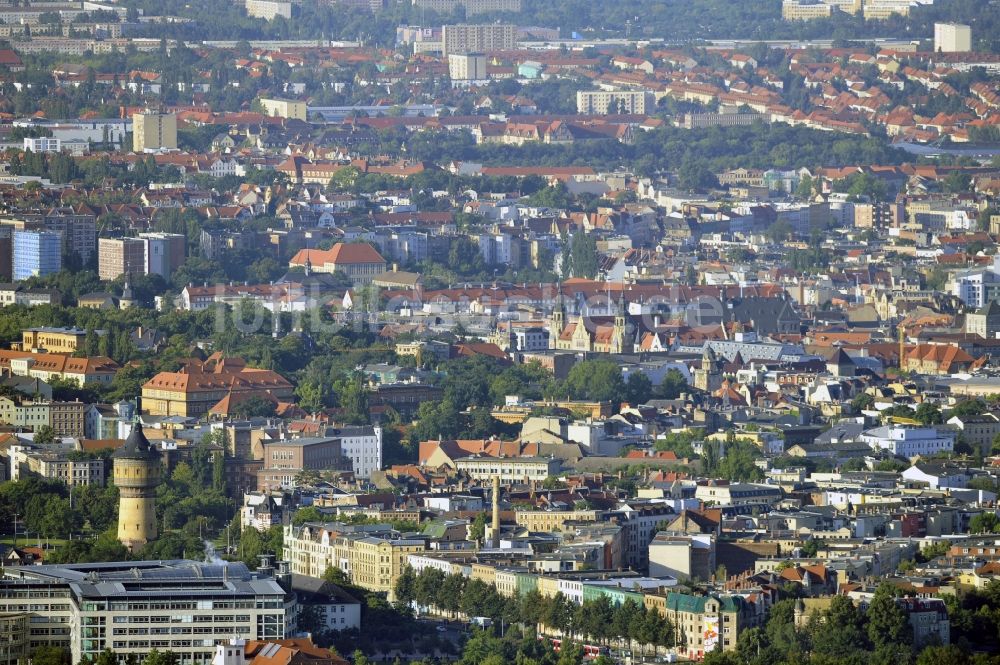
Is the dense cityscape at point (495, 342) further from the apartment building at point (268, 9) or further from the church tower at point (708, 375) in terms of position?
the apartment building at point (268, 9)

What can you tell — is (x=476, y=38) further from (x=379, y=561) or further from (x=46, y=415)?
(x=379, y=561)

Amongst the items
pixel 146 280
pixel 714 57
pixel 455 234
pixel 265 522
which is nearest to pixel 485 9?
pixel 714 57

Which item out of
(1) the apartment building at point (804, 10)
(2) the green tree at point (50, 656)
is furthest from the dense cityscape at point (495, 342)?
(1) the apartment building at point (804, 10)

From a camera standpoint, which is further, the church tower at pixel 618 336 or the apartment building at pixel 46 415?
→ the church tower at pixel 618 336

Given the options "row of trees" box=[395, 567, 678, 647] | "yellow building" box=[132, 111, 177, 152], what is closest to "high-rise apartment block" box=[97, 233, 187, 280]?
"yellow building" box=[132, 111, 177, 152]

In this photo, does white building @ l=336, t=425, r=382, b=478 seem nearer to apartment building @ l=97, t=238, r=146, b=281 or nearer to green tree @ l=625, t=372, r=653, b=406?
green tree @ l=625, t=372, r=653, b=406
